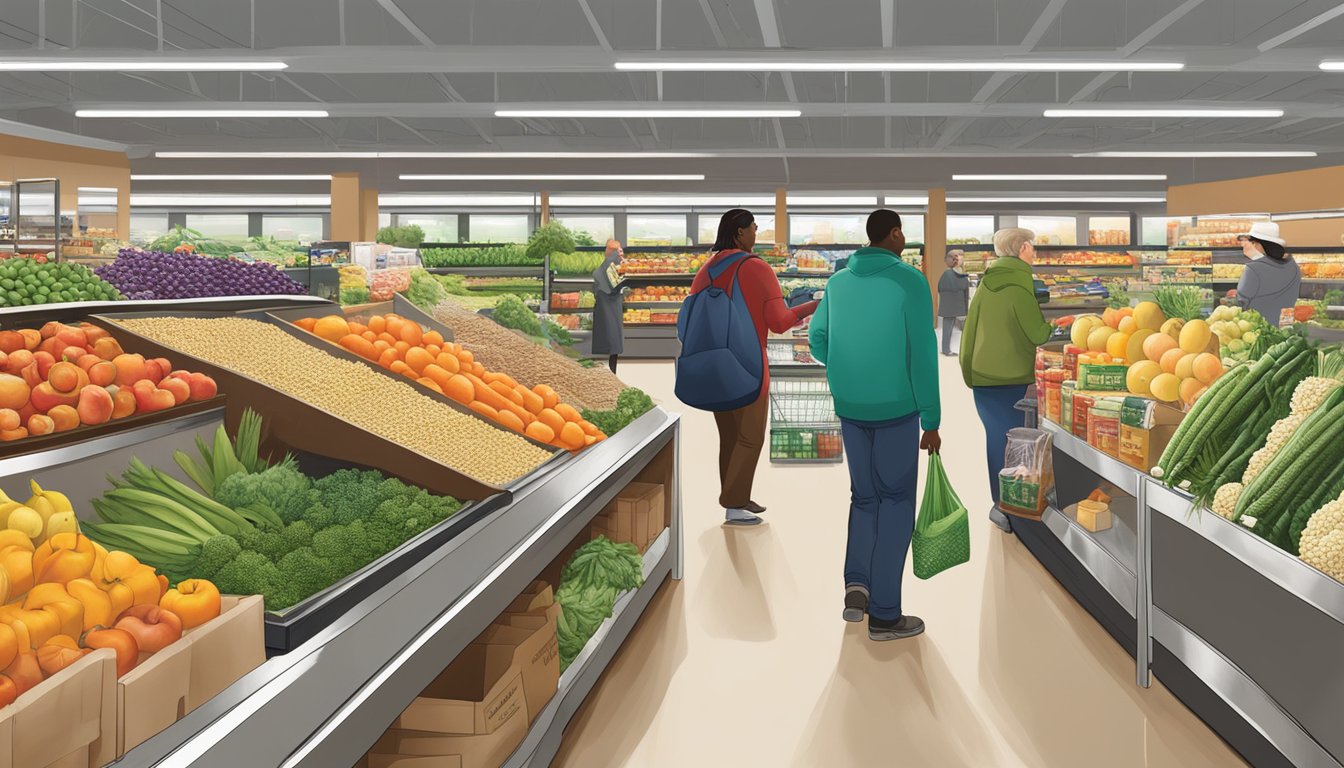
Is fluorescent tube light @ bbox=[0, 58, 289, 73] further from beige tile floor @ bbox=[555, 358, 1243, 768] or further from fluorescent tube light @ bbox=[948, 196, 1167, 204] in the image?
fluorescent tube light @ bbox=[948, 196, 1167, 204]

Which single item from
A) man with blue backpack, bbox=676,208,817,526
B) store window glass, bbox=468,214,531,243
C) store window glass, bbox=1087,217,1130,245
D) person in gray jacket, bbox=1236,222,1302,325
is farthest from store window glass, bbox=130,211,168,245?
person in gray jacket, bbox=1236,222,1302,325

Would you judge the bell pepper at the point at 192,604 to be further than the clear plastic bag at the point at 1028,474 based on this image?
No

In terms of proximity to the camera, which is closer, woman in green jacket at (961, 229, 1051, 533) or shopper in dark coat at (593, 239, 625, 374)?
woman in green jacket at (961, 229, 1051, 533)

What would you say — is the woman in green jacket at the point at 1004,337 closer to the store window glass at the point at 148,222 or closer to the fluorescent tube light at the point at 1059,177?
the fluorescent tube light at the point at 1059,177

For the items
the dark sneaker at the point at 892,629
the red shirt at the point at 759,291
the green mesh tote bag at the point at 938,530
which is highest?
the red shirt at the point at 759,291

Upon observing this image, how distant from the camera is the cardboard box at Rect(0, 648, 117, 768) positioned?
1113 millimetres

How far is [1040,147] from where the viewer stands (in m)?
18.3

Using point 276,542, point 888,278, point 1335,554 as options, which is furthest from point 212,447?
point 1335,554

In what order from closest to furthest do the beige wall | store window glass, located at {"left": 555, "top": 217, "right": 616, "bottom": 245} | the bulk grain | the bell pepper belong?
the bell pepper < the bulk grain < the beige wall < store window glass, located at {"left": 555, "top": 217, "right": 616, "bottom": 245}

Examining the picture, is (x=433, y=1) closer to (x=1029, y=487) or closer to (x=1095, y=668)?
(x=1029, y=487)

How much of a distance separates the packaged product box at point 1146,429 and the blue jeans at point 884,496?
0.75 metres

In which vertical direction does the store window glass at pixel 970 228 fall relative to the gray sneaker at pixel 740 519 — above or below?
above

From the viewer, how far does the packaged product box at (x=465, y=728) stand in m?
2.12

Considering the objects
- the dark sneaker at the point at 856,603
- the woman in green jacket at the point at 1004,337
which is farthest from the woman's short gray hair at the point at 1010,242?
the dark sneaker at the point at 856,603
